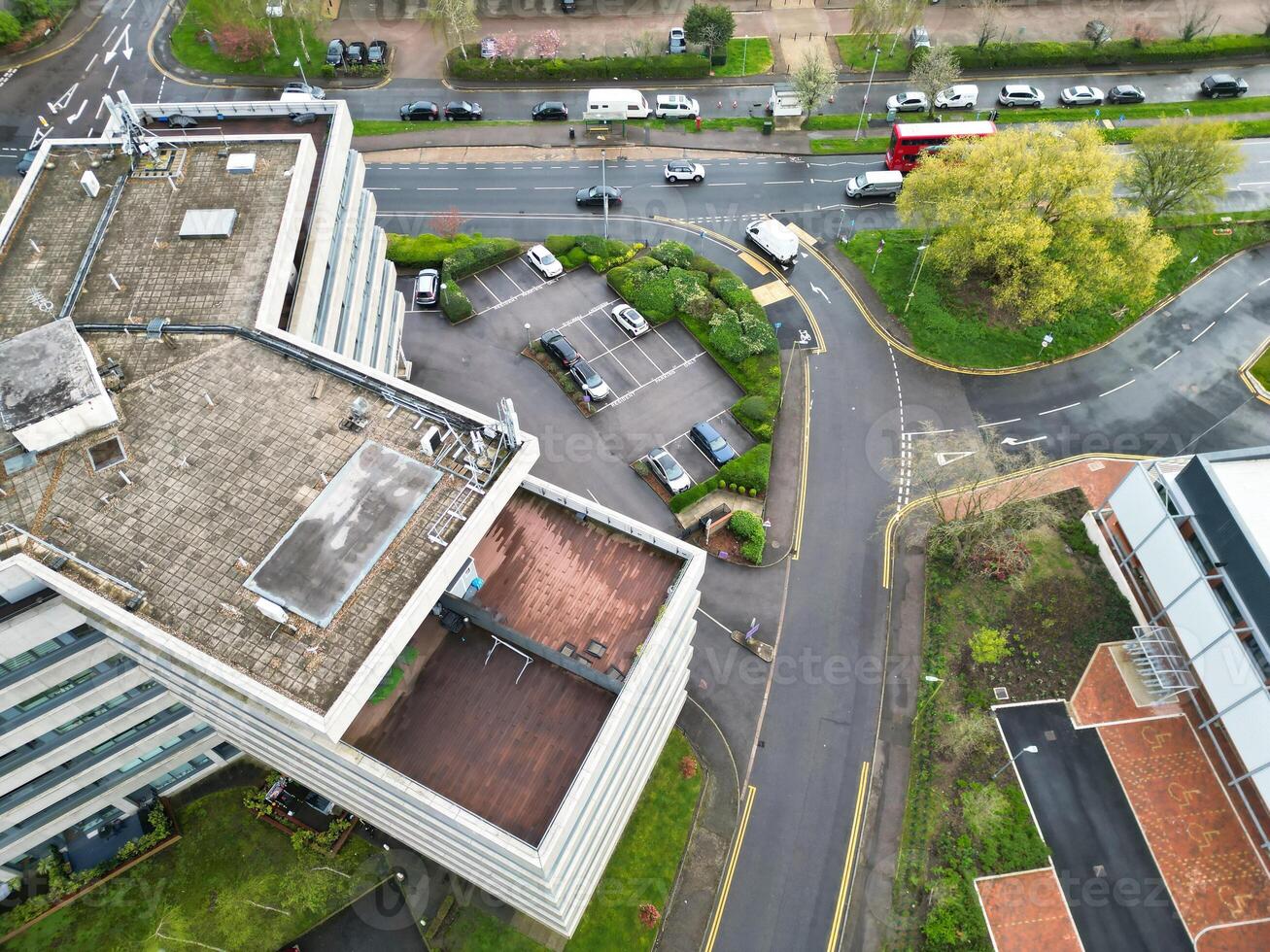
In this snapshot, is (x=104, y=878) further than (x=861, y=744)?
No

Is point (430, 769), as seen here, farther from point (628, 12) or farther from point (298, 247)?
point (628, 12)

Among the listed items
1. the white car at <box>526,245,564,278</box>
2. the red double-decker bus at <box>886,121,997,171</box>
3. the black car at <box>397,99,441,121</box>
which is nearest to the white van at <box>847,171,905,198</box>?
the red double-decker bus at <box>886,121,997,171</box>

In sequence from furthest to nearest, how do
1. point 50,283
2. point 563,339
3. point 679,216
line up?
point 679,216 < point 563,339 < point 50,283

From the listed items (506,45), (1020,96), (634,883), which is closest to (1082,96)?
(1020,96)

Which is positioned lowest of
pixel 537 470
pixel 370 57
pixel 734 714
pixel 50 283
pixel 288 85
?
pixel 50 283

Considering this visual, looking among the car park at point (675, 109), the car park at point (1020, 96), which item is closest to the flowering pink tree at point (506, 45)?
the car park at point (675, 109)

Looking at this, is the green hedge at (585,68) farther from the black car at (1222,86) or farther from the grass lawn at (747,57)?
the black car at (1222,86)

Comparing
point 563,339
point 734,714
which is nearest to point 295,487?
point 734,714
